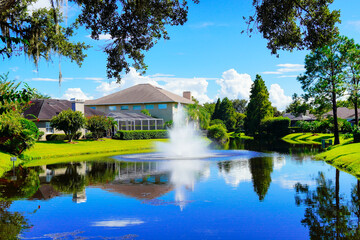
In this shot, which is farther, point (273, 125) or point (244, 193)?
point (273, 125)

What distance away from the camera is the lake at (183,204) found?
9211 mm

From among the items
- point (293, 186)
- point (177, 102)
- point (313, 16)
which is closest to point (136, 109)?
point (177, 102)

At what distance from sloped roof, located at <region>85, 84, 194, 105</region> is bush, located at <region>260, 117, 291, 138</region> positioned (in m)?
17.0

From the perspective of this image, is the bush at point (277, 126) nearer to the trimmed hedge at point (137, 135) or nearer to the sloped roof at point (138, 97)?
the sloped roof at point (138, 97)

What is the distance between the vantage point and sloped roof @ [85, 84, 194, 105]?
218 ft

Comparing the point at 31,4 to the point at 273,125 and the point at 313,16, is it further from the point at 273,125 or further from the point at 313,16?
the point at 273,125

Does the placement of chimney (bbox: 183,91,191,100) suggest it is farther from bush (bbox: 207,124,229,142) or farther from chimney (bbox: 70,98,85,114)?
chimney (bbox: 70,98,85,114)

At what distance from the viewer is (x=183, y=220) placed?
10109 millimetres

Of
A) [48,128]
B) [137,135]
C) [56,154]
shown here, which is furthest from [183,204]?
[137,135]

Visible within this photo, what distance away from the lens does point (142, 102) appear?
6644 centimetres

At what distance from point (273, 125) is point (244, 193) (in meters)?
56.6

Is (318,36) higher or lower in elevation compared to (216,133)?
higher

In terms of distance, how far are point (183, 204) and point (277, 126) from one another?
58.9 metres

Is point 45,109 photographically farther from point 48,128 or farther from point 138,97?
point 138,97
